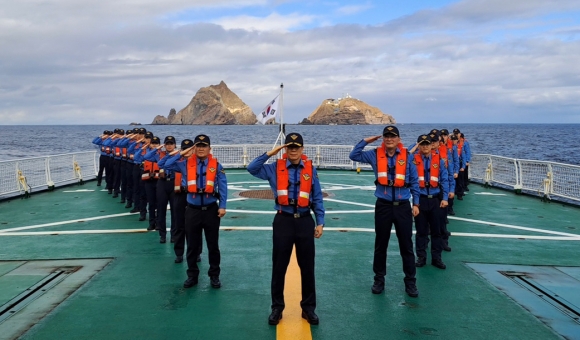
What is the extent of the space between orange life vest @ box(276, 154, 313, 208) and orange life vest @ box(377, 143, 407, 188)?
1.19m

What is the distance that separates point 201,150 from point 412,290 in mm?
3179

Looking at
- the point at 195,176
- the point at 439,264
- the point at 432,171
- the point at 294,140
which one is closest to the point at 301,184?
the point at 294,140

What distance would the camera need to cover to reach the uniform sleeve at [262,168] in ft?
15.8

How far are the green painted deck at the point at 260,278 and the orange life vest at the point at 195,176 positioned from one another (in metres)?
1.27

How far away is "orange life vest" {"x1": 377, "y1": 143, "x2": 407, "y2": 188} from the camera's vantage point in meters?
5.50

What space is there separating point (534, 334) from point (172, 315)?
3.78 metres

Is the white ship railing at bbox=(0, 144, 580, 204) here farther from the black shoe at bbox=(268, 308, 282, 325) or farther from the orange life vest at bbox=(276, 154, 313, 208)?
the black shoe at bbox=(268, 308, 282, 325)

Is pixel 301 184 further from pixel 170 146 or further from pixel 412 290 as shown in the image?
pixel 170 146

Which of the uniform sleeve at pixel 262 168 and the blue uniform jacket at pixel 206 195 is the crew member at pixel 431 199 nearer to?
the uniform sleeve at pixel 262 168

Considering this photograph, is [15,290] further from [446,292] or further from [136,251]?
[446,292]

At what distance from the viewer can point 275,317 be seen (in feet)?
15.5

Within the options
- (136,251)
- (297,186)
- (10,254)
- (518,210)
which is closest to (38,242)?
(10,254)

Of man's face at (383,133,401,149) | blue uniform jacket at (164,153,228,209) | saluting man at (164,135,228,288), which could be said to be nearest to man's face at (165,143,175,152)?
blue uniform jacket at (164,153,228,209)

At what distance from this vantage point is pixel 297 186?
4781mm
